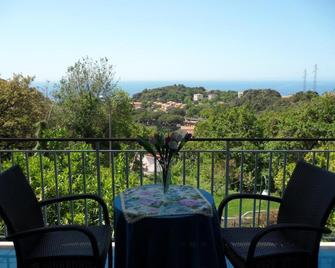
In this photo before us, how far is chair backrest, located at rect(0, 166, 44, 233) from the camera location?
1.91m

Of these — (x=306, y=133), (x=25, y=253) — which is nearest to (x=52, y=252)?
(x=25, y=253)

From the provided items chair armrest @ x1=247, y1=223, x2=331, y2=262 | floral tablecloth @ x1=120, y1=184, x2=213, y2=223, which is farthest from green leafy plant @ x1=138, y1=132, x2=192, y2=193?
chair armrest @ x1=247, y1=223, x2=331, y2=262

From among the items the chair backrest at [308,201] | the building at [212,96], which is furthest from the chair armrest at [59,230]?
the building at [212,96]

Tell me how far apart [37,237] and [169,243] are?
0.94 meters

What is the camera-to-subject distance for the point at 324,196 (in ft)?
6.55

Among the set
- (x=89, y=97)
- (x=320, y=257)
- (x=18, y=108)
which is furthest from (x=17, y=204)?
(x=89, y=97)

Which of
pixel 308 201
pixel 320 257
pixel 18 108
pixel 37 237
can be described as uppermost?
pixel 308 201

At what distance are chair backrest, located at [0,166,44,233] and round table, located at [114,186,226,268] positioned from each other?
653 millimetres

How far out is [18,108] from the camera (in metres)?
18.8

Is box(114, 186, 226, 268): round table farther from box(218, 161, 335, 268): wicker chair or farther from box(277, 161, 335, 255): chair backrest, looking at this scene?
box(277, 161, 335, 255): chair backrest

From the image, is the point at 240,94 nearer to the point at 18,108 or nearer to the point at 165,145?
the point at 18,108

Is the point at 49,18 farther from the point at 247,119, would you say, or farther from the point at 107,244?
the point at 107,244

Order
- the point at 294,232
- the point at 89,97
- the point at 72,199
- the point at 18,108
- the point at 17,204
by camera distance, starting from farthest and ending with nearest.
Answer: the point at 89,97, the point at 18,108, the point at 72,199, the point at 294,232, the point at 17,204

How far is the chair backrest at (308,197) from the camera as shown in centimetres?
197
